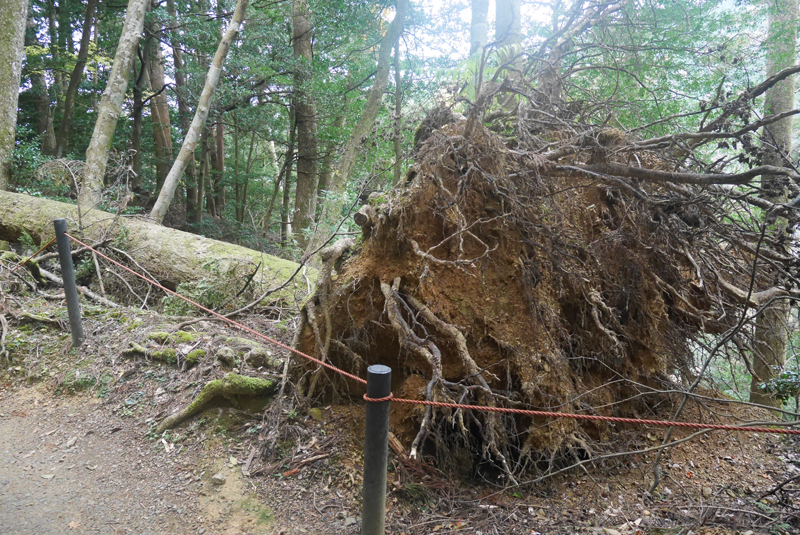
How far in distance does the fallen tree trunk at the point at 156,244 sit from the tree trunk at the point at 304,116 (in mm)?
3749

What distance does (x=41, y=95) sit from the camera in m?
12.3

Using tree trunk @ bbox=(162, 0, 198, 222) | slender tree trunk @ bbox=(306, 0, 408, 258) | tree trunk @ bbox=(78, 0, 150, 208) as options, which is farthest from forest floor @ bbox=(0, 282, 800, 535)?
tree trunk @ bbox=(162, 0, 198, 222)

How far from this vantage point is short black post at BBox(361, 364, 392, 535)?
206cm

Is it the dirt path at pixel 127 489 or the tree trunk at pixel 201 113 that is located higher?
the tree trunk at pixel 201 113

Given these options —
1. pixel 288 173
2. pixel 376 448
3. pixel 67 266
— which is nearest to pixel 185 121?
pixel 288 173

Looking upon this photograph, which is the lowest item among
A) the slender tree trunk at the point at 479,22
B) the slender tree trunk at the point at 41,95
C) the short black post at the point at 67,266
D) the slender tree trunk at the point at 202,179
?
the short black post at the point at 67,266

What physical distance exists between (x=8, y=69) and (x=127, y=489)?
31.3ft

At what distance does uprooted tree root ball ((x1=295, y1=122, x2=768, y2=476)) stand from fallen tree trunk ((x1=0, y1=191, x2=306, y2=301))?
254cm

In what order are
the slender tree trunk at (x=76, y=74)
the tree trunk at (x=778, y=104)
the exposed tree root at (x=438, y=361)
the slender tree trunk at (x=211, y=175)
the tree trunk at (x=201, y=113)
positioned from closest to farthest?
the exposed tree root at (x=438, y=361), the tree trunk at (x=778, y=104), the tree trunk at (x=201, y=113), the slender tree trunk at (x=76, y=74), the slender tree trunk at (x=211, y=175)

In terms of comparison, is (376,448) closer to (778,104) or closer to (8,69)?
(778,104)

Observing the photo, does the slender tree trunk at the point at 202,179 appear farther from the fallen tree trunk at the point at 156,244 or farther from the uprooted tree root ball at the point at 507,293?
the uprooted tree root ball at the point at 507,293

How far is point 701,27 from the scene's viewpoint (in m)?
6.05

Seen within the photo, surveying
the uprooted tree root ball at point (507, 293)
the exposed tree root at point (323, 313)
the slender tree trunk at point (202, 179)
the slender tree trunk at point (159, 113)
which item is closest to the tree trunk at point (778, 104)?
the uprooted tree root ball at point (507, 293)

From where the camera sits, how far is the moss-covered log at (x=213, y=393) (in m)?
3.35
